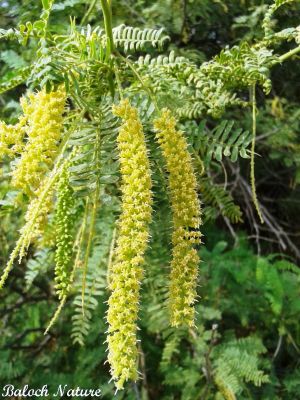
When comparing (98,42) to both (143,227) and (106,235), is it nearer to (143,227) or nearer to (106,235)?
(143,227)

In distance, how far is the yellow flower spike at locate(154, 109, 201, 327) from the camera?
92cm

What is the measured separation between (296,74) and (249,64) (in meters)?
1.49

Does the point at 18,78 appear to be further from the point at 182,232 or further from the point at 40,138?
the point at 182,232

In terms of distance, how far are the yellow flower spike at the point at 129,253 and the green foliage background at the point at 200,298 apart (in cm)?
73

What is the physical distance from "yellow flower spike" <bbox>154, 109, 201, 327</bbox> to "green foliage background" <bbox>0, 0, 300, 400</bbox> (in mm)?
666

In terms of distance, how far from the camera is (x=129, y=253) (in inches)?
34.5

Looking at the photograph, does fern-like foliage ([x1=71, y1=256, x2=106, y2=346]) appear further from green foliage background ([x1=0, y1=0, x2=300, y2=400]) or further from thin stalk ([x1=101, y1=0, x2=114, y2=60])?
thin stalk ([x1=101, y1=0, x2=114, y2=60])

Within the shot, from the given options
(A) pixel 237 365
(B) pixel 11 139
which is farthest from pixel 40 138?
(A) pixel 237 365

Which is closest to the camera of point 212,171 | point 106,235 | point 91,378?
point 106,235

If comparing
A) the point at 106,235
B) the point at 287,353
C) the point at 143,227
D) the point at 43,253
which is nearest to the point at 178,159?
the point at 143,227

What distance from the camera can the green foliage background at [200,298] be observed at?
1.92m

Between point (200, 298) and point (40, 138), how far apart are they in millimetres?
1461

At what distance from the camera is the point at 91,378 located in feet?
6.84

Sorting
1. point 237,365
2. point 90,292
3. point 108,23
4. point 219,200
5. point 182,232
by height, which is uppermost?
point 108,23
